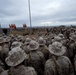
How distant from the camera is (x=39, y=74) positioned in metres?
6.32

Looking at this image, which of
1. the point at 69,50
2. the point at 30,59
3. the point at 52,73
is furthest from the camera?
the point at 69,50

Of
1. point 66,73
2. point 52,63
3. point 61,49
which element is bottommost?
point 66,73

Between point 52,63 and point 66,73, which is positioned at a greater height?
point 52,63

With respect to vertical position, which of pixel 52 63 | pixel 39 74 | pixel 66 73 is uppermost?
pixel 52 63

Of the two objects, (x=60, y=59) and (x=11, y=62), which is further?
(x=60, y=59)

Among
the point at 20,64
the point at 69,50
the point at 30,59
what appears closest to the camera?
the point at 20,64

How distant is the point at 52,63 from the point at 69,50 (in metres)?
2.66

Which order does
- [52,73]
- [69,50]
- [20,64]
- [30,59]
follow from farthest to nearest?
[69,50]
[30,59]
[52,73]
[20,64]

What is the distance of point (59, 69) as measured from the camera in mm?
4656

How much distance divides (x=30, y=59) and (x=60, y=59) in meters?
1.55

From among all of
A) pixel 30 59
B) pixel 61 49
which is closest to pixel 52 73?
pixel 61 49

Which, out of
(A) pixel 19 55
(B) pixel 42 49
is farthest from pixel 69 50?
(A) pixel 19 55

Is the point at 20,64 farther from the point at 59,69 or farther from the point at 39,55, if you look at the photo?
the point at 39,55

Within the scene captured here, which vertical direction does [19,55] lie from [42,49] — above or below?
above
